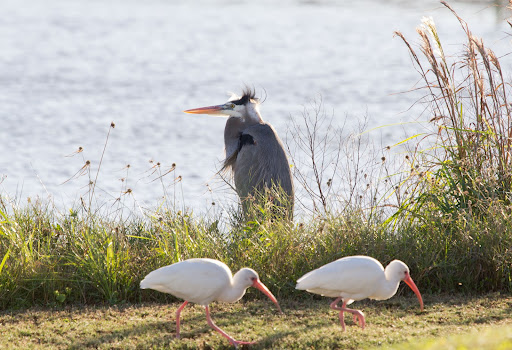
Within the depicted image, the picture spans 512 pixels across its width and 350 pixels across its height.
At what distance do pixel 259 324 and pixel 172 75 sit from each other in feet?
57.2

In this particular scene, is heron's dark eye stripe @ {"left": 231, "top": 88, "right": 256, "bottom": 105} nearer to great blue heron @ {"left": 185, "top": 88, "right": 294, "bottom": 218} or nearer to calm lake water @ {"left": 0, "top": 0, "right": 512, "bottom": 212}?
great blue heron @ {"left": 185, "top": 88, "right": 294, "bottom": 218}

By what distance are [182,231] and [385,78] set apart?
52.9 feet

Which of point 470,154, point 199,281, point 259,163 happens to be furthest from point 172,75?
point 199,281

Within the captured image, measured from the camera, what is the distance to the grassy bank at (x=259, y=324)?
183 inches

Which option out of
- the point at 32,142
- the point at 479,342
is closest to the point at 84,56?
the point at 32,142

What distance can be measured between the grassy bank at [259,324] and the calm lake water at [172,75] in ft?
12.1

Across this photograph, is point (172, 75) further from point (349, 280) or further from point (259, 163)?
point (349, 280)

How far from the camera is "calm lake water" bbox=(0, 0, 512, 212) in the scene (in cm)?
1412

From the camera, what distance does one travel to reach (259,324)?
5.04 m

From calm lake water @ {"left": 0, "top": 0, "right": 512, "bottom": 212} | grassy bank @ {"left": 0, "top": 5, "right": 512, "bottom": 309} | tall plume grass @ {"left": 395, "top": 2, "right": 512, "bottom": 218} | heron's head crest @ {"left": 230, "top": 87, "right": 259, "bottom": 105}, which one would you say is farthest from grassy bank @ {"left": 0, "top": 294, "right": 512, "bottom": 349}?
calm lake water @ {"left": 0, "top": 0, "right": 512, "bottom": 212}

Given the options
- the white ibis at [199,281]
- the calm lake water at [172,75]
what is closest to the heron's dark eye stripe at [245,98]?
the calm lake water at [172,75]

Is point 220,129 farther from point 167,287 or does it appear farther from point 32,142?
point 167,287

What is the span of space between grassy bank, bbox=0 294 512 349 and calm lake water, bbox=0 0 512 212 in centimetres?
368

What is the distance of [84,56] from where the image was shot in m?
24.4
